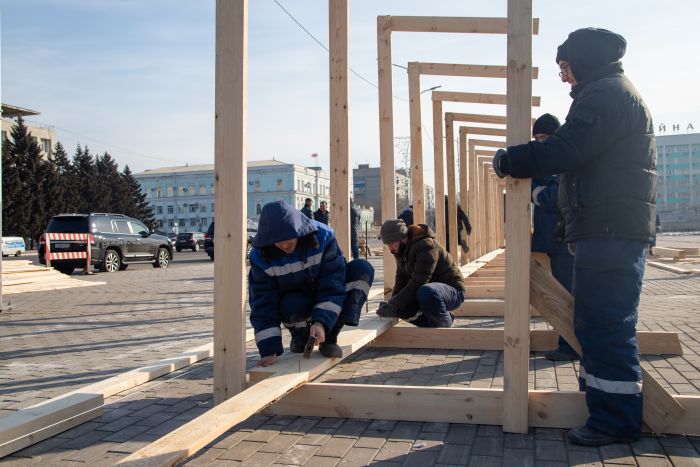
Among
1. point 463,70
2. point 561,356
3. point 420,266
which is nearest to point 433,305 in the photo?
point 420,266

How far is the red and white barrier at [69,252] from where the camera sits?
18.0 m

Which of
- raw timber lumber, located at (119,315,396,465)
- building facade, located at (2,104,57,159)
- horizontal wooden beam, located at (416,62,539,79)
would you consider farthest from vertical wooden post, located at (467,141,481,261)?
building facade, located at (2,104,57,159)

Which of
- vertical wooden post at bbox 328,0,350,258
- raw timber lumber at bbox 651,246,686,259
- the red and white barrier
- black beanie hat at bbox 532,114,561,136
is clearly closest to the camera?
black beanie hat at bbox 532,114,561,136

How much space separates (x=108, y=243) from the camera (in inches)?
786

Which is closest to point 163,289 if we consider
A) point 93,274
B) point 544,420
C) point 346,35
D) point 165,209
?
point 93,274

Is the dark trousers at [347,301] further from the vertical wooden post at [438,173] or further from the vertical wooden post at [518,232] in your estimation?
the vertical wooden post at [438,173]

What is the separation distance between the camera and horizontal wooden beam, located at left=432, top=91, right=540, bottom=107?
11625 mm

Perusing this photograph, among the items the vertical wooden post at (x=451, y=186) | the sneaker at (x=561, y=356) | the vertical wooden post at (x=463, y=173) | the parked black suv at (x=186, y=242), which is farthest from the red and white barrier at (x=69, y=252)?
the parked black suv at (x=186, y=242)

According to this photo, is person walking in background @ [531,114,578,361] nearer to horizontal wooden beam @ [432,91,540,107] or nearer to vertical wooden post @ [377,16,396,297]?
vertical wooden post @ [377,16,396,297]

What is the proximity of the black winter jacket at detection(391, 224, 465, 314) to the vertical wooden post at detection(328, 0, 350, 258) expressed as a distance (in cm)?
60

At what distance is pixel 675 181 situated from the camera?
101875 millimetres

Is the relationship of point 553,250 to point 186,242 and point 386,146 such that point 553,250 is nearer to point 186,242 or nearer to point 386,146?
point 386,146

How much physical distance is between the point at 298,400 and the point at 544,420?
4.71 feet

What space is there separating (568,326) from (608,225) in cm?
63
